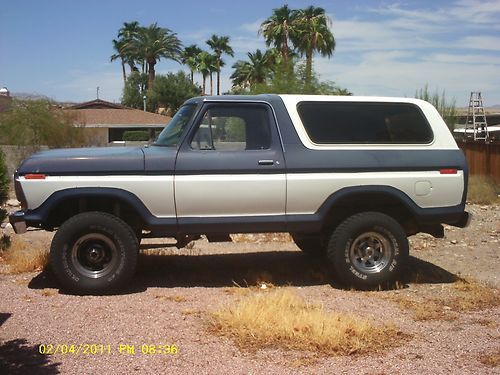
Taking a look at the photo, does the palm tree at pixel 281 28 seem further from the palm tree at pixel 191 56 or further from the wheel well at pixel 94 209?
the wheel well at pixel 94 209

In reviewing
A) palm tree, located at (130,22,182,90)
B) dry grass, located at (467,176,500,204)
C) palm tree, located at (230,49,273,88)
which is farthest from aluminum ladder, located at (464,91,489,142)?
palm tree, located at (130,22,182,90)

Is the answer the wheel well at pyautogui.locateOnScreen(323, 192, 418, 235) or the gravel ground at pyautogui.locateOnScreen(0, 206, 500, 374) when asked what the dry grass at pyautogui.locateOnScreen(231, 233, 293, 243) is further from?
the wheel well at pyautogui.locateOnScreen(323, 192, 418, 235)

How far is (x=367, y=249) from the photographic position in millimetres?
6934

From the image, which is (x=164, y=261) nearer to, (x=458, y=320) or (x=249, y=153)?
(x=249, y=153)

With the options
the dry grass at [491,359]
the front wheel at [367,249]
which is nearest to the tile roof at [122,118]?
the front wheel at [367,249]

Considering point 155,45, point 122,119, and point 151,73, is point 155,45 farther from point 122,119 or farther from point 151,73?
point 122,119

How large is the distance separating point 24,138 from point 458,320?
2253 centimetres

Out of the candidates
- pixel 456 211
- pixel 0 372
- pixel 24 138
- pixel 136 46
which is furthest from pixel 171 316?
pixel 136 46

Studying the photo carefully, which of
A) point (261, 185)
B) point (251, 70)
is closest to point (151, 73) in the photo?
point (251, 70)

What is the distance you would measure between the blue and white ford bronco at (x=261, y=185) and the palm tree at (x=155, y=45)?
57.5 metres


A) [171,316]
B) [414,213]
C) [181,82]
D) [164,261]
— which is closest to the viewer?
[171,316]

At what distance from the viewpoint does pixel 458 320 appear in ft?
19.0

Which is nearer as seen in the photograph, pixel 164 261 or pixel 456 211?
pixel 456 211

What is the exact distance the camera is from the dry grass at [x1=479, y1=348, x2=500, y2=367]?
468cm
